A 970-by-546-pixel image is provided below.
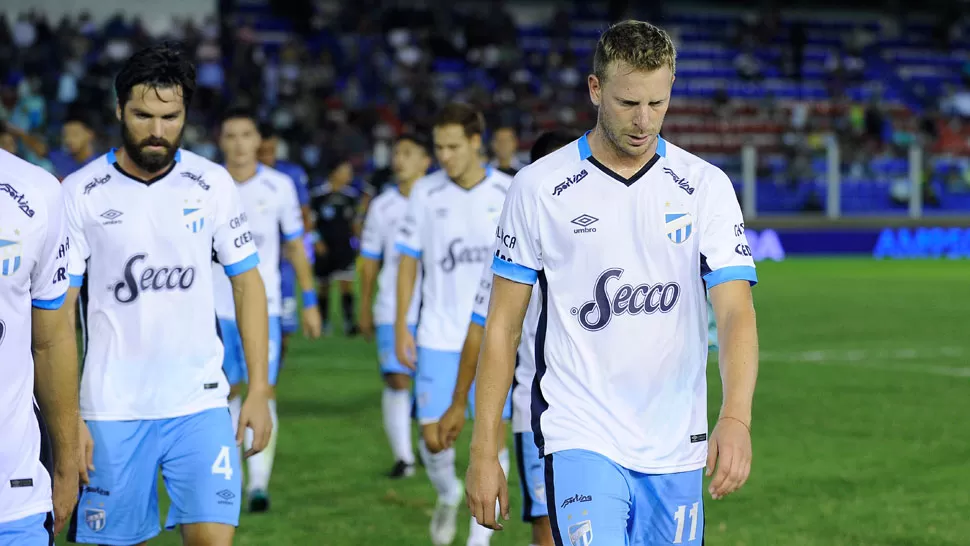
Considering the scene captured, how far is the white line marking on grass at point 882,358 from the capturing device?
14.4 metres

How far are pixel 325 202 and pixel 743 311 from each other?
15.6m

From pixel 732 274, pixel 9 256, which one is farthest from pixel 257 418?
pixel 732 274

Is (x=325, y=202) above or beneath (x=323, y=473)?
above

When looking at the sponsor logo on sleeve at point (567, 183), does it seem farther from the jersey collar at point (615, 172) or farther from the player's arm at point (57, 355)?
the player's arm at point (57, 355)

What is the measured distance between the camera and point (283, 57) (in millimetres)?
32531

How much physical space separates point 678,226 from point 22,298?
6.04ft

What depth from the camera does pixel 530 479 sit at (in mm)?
5871

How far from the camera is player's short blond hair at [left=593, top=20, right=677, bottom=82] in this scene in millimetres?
3859

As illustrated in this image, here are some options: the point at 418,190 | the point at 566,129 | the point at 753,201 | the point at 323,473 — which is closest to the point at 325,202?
the point at 323,473

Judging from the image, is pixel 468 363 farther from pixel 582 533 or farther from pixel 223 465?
pixel 582 533

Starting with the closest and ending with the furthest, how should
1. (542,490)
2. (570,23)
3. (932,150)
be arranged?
1. (542,490)
2. (932,150)
3. (570,23)

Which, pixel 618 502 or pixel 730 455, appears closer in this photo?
pixel 730 455

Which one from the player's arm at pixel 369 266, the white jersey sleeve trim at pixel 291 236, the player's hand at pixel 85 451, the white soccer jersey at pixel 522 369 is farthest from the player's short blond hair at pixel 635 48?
the player's arm at pixel 369 266

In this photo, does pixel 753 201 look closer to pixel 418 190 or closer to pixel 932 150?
pixel 932 150
